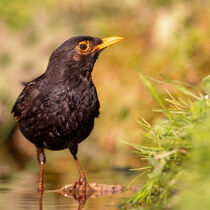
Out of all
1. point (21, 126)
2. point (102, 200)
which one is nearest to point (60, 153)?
point (21, 126)

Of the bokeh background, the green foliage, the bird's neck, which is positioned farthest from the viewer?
the bokeh background

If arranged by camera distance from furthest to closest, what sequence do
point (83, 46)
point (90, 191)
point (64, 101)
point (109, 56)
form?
point (109, 56), point (83, 46), point (64, 101), point (90, 191)

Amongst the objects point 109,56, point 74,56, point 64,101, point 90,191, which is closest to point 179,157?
point 90,191

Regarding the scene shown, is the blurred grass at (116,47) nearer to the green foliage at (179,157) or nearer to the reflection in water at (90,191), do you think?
the reflection in water at (90,191)

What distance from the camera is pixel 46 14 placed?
41.3ft

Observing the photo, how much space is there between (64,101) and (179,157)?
2.09m

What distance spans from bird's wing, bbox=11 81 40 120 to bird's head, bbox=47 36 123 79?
11.4 inches

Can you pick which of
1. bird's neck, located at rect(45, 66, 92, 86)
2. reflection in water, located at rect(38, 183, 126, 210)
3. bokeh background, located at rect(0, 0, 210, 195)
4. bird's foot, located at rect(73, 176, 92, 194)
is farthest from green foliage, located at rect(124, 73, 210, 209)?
bokeh background, located at rect(0, 0, 210, 195)

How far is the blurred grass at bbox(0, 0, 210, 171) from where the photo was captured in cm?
977

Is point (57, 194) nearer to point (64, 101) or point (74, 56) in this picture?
point (64, 101)

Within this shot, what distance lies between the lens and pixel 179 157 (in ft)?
13.5

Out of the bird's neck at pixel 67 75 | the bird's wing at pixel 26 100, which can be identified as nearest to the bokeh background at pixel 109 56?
the bird's wing at pixel 26 100

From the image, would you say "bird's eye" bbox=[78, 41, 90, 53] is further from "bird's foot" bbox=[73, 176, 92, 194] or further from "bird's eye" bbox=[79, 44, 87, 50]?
"bird's foot" bbox=[73, 176, 92, 194]

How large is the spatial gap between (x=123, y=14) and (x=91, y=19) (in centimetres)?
74
